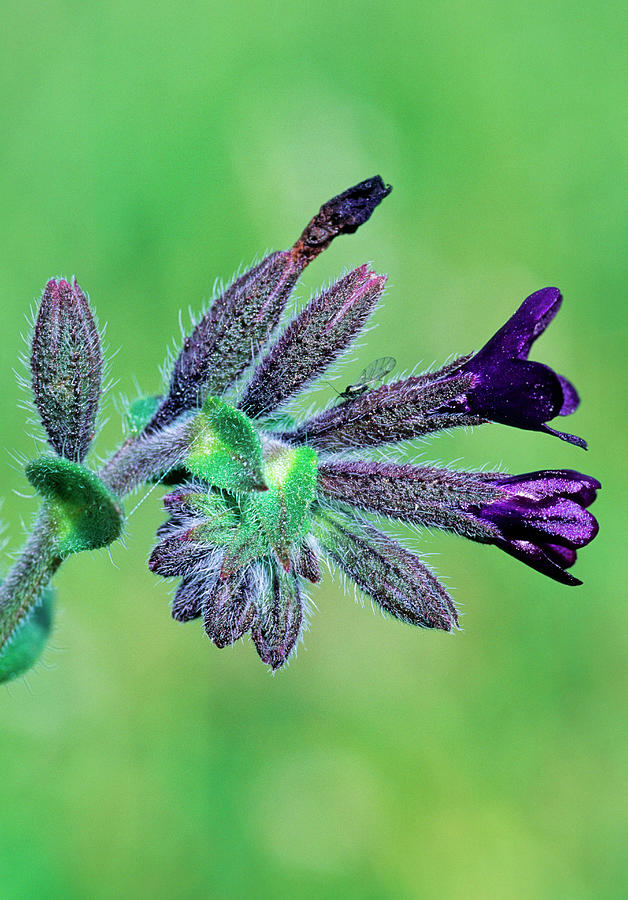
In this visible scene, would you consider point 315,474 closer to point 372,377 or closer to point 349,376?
point 372,377

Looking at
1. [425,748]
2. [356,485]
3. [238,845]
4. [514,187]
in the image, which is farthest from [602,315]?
[356,485]

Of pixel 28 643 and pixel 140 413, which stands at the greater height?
pixel 140 413

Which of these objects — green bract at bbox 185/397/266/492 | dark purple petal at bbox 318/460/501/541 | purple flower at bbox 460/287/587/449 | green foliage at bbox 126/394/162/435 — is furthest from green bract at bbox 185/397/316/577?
purple flower at bbox 460/287/587/449

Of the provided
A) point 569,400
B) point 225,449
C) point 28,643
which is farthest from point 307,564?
point 28,643

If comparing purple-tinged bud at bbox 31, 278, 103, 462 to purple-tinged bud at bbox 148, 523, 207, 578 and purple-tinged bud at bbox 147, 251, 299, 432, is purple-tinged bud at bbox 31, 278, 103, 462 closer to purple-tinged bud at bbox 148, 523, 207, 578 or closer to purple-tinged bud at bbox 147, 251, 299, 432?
purple-tinged bud at bbox 147, 251, 299, 432

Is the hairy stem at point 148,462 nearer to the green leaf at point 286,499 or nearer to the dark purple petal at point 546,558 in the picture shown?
the green leaf at point 286,499

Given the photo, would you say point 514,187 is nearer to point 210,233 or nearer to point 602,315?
point 602,315
